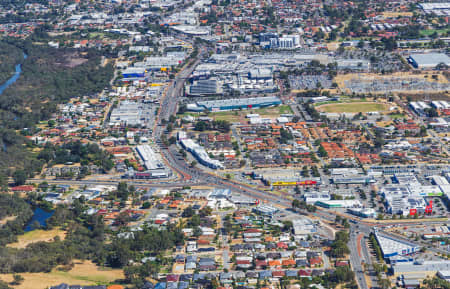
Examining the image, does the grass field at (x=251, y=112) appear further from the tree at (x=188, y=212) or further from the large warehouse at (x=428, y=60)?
the large warehouse at (x=428, y=60)

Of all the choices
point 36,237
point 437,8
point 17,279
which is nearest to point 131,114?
point 36,237

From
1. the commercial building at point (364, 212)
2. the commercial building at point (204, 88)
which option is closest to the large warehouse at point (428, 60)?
the commercial building at point (204, 88)

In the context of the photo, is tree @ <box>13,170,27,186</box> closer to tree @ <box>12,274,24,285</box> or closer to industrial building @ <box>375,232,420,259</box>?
tree @ <box>12,274,24,285</box>

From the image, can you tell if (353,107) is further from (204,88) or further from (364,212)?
(364,212)

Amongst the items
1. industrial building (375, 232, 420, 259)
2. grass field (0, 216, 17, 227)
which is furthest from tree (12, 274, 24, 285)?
industrial building (375, 232, 420, 259)

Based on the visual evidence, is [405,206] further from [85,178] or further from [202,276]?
[85,178]

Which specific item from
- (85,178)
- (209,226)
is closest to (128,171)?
(85,178)
